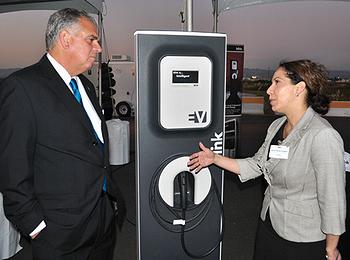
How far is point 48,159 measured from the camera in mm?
1301

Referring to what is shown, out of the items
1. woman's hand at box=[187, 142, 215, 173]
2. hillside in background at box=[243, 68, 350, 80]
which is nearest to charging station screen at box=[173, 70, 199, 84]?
woman's hand at box=[187, 142, 215, 173]

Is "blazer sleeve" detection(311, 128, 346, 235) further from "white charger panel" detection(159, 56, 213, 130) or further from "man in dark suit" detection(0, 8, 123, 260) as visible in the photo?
"man in dark suit" detection(0, 8, 123, 260)

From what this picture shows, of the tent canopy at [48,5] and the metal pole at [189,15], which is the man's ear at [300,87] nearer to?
the metal pole at [189,15]

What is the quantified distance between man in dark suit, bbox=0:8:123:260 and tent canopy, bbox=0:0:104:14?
357 centimetres

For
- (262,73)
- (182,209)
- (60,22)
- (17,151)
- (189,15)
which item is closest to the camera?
(17,151)

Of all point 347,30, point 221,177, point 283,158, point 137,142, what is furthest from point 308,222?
point 347,30

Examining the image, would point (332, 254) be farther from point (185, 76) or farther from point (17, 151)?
point (17, 151)

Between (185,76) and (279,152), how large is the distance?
0.59 metres

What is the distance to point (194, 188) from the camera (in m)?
1.78

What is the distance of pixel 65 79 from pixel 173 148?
2.09 feet

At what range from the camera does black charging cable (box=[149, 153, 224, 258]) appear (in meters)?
1.71

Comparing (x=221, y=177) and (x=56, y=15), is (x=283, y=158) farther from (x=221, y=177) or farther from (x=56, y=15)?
(x=56, y=15)

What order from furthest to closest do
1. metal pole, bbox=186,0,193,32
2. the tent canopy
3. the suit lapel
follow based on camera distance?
the tent canopy
metal pole, bbox=186,0,193,32
the suit lapel

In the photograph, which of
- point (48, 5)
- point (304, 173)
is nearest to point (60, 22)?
point (304, 173)
